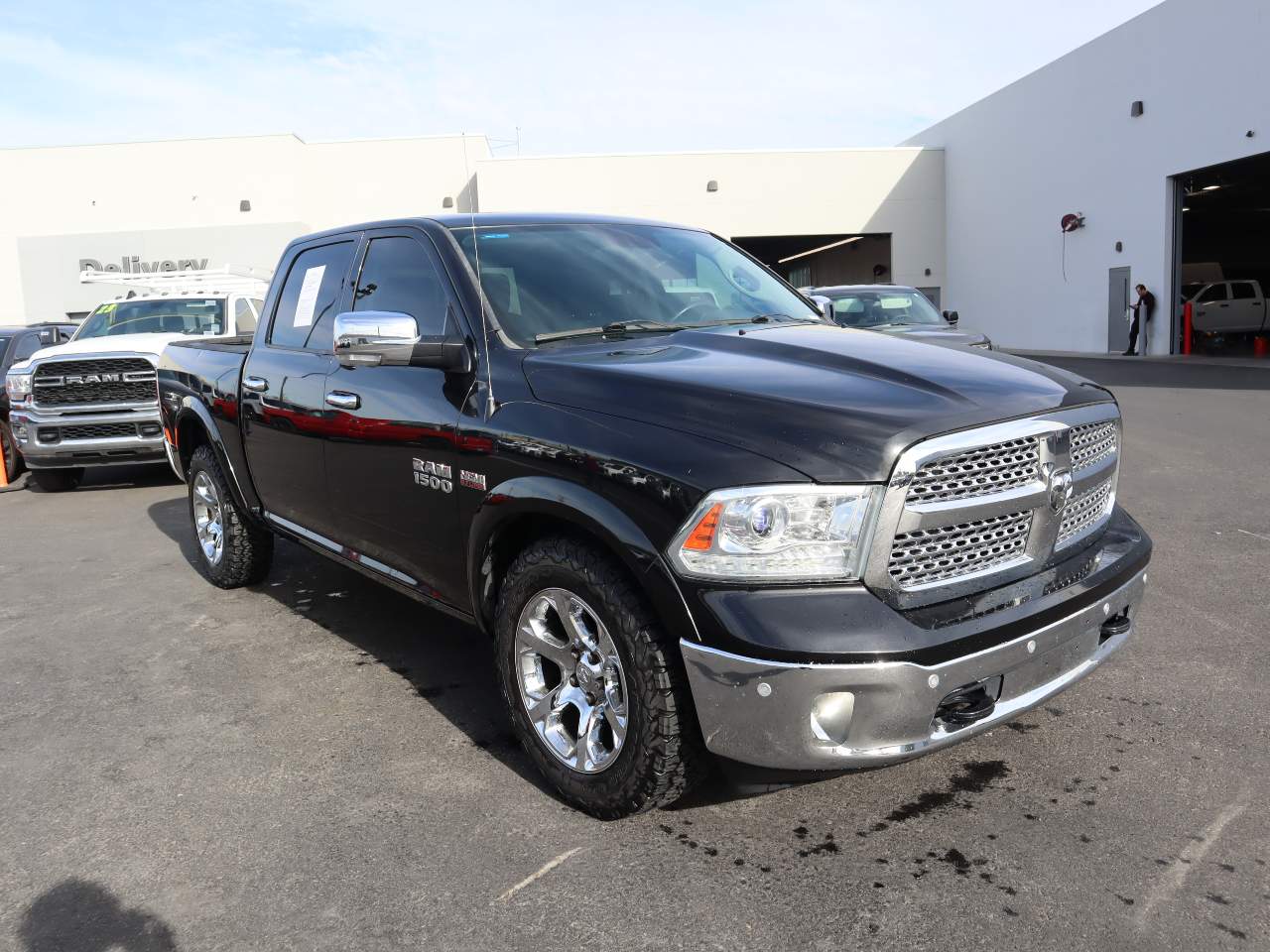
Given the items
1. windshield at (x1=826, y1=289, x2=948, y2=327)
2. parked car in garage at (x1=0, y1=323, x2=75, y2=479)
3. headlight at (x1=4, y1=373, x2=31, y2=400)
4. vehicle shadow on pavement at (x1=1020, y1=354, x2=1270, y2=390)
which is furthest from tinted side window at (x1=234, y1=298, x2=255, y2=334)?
vehicle shadow on pavement at (x1=1020, y1=354, x2=1270, y2=390)

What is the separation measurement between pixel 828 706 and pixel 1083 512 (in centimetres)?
128

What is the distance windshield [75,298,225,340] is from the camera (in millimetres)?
11258

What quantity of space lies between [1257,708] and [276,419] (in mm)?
4308

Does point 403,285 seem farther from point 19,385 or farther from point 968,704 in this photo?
point 19,385

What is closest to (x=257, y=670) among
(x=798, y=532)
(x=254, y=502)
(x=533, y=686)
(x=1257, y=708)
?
(x=254, y=502)

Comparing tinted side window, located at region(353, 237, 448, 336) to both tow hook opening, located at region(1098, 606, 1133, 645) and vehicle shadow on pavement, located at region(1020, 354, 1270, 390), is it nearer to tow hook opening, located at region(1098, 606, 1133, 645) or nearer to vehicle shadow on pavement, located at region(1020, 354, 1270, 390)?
tow hook opening, located at region(1098, 606, 1133, 645)

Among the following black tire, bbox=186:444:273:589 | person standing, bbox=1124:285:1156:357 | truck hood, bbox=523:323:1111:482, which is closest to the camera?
truck hood, bbox=523:323:1111:482

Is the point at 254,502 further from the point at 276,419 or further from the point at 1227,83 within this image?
the point at 1227,83

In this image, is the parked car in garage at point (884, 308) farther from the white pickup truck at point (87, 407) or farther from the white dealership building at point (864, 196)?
the white dealership building at point (864, 196)

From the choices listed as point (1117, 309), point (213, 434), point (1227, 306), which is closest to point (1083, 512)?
point (213, 434)

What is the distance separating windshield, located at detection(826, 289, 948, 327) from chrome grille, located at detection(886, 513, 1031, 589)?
9991 millimetres

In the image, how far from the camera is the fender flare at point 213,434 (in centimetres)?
557

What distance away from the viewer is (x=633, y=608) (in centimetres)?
287

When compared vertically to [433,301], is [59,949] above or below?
below
